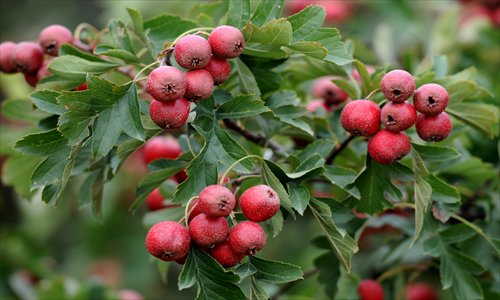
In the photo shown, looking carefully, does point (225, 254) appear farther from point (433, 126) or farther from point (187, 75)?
point (433, 126)

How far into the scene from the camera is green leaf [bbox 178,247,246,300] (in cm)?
132

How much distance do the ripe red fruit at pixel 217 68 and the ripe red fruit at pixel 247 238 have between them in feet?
0.91

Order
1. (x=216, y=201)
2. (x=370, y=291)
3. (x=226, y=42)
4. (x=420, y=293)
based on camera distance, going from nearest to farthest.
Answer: (x=216, y=201) → (x=226, y=42) → (x=370, y=291) → (x=420, y=293)

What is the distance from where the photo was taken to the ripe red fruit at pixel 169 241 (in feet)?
4.25

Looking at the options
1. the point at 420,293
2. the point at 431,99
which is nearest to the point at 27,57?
the point at 431,99

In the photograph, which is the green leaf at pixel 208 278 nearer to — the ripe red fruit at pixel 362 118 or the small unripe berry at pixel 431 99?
the ripe red fruit at pixel 362 118

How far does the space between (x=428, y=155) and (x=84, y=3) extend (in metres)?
2.76

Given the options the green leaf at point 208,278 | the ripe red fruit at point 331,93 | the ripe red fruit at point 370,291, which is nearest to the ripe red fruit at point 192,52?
the green leaf at point 208,278

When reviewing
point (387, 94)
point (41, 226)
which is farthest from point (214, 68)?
point (41, 226)

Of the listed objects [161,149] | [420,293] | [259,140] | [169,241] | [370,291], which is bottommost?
[420,293]

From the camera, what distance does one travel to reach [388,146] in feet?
4.68

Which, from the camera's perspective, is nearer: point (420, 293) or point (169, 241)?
point (169, 241)

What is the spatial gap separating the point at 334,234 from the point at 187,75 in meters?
0.41

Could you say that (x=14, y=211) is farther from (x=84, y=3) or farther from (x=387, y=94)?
(x=387, y=94)
